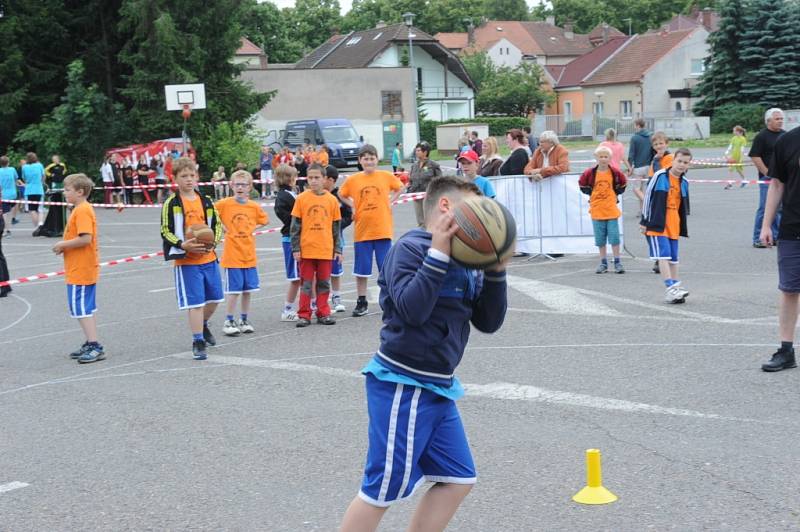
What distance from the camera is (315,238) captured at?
11.3 meters

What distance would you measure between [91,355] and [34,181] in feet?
58.5

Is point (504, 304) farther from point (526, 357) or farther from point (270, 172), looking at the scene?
point (270, 172)

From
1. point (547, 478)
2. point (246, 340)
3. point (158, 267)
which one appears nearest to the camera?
point (547, 478)

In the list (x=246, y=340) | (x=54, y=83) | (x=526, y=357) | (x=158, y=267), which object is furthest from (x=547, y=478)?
(x=54, y=83)

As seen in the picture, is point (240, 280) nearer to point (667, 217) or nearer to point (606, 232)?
point (667, 217)

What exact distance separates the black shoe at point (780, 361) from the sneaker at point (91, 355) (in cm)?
601

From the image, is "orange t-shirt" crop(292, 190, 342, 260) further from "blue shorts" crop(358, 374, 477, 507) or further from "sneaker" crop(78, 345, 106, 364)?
"blue shorts" crop(358, 374, 477, 507)

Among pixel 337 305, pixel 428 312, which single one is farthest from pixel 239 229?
pixel 428 312

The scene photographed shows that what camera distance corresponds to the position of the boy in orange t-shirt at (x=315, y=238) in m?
11.3

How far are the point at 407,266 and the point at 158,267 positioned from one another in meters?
14.6

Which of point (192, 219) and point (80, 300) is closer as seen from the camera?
point (192, 219)

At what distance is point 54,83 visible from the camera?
40.8 meters

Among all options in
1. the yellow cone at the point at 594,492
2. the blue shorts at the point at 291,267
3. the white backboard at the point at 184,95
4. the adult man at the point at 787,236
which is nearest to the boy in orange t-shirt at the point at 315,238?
the blue shorts at the point at 291,267

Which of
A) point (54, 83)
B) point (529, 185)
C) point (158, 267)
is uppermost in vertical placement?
point (54, 83)
